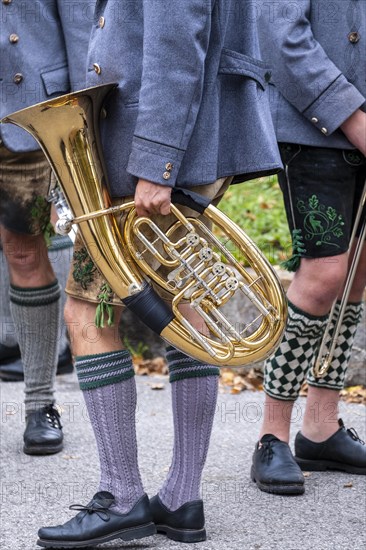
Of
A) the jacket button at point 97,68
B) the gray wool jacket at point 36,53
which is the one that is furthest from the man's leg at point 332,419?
the jacket button at point 97,68

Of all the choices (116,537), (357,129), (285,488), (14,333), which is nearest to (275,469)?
(285,488)

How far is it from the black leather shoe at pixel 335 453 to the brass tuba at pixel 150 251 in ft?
3.39

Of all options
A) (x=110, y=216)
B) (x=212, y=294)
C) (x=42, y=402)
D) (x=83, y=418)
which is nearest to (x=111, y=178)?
(x=110, y=216)

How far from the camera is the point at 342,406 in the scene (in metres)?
4.77

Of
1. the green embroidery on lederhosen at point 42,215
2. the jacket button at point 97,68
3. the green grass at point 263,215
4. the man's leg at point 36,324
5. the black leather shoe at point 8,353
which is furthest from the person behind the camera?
the green grass at point 263,215

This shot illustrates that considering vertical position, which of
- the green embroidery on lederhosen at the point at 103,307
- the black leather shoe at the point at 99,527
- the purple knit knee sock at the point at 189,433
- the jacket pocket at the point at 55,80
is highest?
the jacket pocket at the point at 55,80

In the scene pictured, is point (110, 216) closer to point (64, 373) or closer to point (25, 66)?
point (25, 66)

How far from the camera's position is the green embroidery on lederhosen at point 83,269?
2936 mm

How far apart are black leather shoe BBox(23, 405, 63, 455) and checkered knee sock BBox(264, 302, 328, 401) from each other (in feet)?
2.85

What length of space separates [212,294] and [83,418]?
183 cm

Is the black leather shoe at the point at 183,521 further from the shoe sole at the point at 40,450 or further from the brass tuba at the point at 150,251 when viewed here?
the shoe sole at the point at 40,450

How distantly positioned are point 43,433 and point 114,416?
3.62ft

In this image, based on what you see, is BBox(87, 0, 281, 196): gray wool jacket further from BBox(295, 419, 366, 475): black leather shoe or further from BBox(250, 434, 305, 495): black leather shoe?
BBox(295, 419, 366, 475): black leather shoe

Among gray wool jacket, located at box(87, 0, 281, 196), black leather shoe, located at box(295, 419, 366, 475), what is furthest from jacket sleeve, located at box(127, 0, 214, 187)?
black leather shoe, located at box(295, 419, 366, 475)
